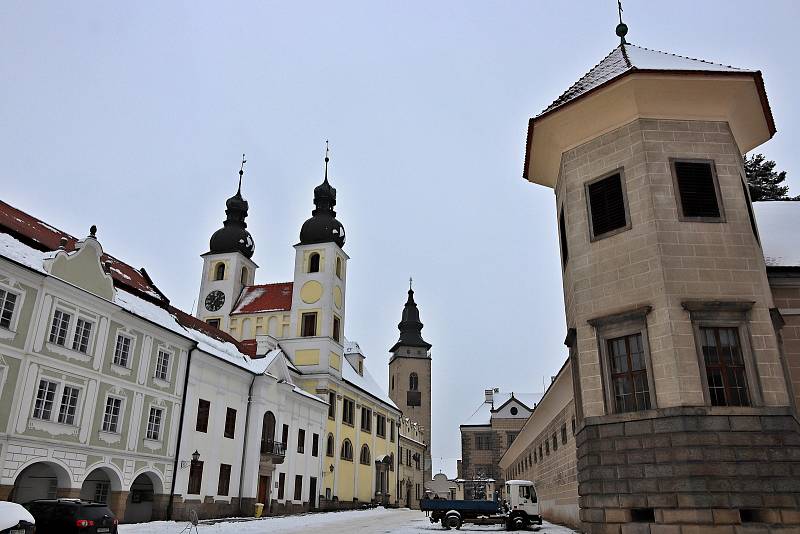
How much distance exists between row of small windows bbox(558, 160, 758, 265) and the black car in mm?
13271

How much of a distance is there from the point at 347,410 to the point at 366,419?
16.4ft

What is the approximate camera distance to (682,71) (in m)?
14.1

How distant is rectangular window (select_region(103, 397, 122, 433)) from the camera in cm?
2368

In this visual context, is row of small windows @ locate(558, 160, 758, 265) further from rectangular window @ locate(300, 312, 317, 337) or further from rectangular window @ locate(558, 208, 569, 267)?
rectangular window @ locate(300, 312, 317, 337)

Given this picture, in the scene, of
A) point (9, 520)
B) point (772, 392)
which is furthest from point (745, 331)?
point (9, 520)

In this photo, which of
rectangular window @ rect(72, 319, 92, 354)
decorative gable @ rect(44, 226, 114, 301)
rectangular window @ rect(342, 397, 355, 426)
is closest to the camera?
decorative gable @ rect(44, 226, 114, 301)

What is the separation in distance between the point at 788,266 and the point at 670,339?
5.13m

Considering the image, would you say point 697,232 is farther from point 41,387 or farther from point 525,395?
point 525,395

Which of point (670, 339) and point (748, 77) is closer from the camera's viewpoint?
point (670, 339)

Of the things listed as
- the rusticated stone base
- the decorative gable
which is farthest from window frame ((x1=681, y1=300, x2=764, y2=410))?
the decorative gable

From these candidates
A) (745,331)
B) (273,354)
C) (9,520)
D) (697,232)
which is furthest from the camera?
(273,354)

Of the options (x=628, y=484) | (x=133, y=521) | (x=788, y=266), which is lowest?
(x=133, y=521)

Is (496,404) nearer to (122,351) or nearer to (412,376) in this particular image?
(412,376)

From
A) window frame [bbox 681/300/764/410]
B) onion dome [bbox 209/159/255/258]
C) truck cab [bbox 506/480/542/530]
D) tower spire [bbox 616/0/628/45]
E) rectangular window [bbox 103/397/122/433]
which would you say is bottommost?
truck cab [bbox 506/480/542/530]
